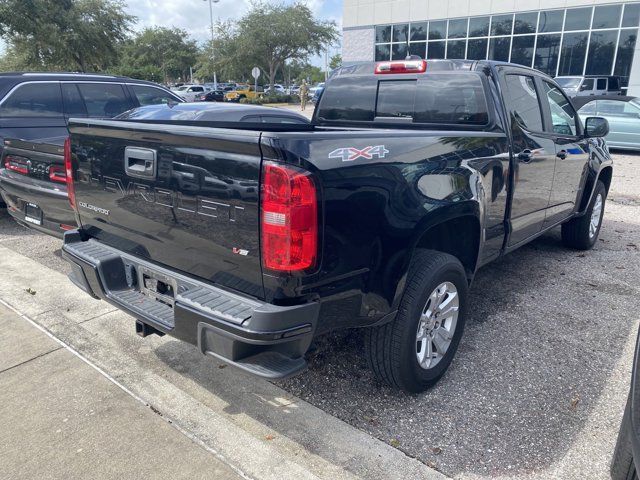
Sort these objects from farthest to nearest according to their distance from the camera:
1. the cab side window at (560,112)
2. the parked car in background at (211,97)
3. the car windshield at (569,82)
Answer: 1. the parked car in background at (211,97)
2. the car windshield at (569,82)
3. the cab side window at (560,112)

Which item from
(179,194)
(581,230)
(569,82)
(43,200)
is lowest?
(581,230)

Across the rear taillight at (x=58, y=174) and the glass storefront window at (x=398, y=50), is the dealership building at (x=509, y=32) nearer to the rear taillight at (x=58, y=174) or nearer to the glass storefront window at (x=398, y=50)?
the glass storefront window at (x=398, y=50)

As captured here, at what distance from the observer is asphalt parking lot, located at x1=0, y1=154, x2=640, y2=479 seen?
8.29 feet

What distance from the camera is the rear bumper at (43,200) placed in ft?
15.5

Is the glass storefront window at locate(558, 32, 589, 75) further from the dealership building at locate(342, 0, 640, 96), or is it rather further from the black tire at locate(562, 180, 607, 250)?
the black tire at locate(562, 180, 607, 250)

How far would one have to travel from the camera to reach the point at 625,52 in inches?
892

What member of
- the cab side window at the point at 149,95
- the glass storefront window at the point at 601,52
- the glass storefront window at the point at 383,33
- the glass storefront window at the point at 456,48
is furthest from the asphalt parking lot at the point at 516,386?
the glass storefront window at the point at 383,33

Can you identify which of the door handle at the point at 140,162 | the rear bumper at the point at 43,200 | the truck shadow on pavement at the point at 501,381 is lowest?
the truck shadow on pavement at the point at 501,381

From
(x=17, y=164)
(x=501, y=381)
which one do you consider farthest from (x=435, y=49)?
(x=501, y=381)

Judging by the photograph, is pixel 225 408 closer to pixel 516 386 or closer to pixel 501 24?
pixel 516 386

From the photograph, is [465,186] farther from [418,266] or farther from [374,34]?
[374,34]

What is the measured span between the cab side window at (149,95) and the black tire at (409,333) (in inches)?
244

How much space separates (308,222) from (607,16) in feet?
86.7

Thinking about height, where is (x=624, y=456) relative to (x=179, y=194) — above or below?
below
